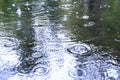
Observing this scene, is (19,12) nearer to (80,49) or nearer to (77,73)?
(80,49)

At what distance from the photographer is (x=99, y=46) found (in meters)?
4.28

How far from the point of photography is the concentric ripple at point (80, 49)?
4086 millimetres

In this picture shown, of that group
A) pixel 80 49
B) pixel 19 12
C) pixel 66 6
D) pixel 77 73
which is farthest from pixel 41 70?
pixel 66 6

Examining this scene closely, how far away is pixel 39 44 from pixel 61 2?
2.80 meters

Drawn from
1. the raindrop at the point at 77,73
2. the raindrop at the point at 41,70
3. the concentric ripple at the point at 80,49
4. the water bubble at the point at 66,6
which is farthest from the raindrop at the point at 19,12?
the raindrop at the point at 77,73

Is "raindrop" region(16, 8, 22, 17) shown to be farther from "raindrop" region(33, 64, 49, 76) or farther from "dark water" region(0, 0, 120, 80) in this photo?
"raindrop" region(33, 64, 49, 76)

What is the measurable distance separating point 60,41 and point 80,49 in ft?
1.68

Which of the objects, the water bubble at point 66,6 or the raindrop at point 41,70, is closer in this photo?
the raindrop at point 41,70

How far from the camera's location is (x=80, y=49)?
418cm

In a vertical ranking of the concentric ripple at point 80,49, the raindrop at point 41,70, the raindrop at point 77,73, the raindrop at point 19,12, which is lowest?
the raindrop at point 77,73

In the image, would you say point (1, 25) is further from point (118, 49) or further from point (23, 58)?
point (118, 49)

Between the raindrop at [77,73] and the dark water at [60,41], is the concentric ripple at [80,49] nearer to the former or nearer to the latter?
the dark water at [60,41]

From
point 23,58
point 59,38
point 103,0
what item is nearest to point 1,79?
point 23,58

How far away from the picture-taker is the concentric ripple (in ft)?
13.4
